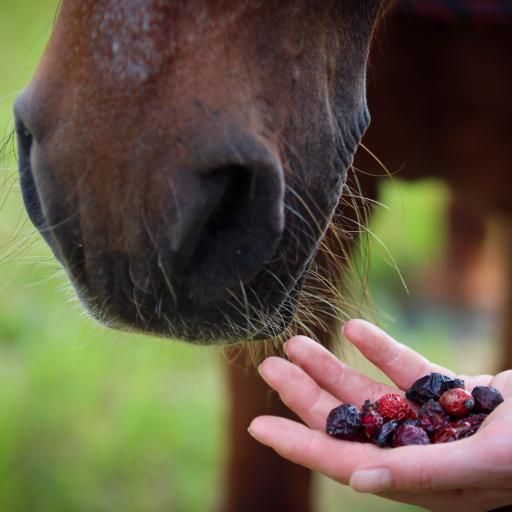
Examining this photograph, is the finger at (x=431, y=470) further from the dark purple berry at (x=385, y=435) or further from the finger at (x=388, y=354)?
the finger at (x=388, y=354)

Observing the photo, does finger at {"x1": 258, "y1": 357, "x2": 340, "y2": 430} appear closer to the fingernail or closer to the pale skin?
the pale skin

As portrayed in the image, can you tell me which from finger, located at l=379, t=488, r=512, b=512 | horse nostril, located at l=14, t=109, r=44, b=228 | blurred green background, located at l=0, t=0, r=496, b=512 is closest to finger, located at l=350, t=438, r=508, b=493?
finger, located at l=379, t=488, r=512, b=512

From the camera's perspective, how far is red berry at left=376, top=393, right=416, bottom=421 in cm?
154

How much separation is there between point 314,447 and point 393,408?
20 centimetres

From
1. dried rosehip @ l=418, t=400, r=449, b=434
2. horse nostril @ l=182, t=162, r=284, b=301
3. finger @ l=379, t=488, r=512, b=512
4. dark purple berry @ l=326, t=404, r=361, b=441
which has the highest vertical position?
horse nostril @ l=182, t=162, r=284, b=301

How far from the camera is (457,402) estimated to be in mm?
1531

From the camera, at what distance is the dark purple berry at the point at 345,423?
1.47 meters

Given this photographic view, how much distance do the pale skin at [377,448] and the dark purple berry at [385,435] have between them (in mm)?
37

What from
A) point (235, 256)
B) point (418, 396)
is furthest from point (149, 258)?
point (418, 396)

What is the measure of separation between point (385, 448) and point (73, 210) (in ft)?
2.05

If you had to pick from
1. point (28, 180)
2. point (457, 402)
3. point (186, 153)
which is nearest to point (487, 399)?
point (457, 402)

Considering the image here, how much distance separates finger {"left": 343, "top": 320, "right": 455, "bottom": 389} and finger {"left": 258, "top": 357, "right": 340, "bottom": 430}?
113mm

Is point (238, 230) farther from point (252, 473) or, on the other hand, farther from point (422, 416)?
point (252, 473)

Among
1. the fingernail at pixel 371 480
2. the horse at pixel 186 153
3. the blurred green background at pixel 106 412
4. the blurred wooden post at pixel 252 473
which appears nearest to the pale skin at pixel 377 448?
the fingernail at pixel 371 480
